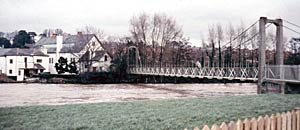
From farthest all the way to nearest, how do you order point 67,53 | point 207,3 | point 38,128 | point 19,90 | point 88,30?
point 88,30
point 67,53
point 207,3
point 19,90
point 38,128

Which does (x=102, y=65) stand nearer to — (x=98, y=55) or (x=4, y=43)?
(x=98, y=55)

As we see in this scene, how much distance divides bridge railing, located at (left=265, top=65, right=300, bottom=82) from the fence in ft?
37.8

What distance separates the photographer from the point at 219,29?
27125mm

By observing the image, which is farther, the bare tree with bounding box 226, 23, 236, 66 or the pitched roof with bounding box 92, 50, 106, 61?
the pitched roof with bounding box 92, 50, 106, 61

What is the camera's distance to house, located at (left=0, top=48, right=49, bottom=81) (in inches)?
422

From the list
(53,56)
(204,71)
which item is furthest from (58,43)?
(204,71)

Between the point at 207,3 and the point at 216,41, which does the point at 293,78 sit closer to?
the point at 207,3

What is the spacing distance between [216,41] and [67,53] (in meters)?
10.2

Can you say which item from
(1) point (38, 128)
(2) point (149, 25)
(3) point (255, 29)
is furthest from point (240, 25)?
(1) point (38, 128)

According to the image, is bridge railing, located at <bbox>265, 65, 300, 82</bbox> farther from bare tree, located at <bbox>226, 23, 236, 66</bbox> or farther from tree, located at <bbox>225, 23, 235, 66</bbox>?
bare tree, located at <bbox>226, 23, 236, 66</bbox>

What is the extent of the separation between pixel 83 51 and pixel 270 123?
2578cm

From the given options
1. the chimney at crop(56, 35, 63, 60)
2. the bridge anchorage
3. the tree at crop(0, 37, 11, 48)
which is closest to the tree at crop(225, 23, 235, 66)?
the bridge anchorage

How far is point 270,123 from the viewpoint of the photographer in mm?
2211

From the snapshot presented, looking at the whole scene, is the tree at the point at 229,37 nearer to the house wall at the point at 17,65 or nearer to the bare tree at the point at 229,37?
the bare tree at the point at 229,37
